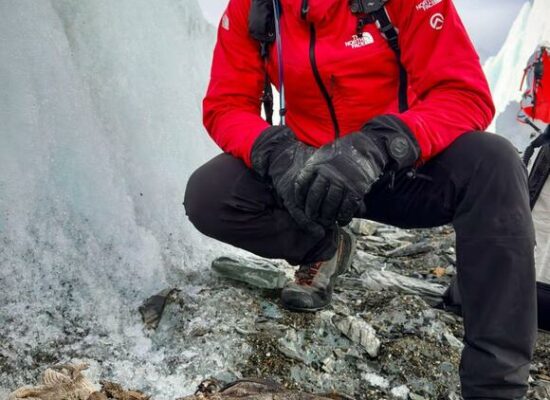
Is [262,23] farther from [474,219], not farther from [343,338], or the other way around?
[343,338]

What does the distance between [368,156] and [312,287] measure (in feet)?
2.91

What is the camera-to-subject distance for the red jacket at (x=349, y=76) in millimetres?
1837

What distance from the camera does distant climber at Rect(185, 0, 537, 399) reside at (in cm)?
153

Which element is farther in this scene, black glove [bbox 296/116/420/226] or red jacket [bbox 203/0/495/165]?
red jacket [bbox 203/0/495/165]

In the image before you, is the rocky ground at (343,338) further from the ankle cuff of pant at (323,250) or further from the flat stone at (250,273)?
the ankle cuff of pant at (323,250)

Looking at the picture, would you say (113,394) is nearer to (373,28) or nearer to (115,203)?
(115,203)

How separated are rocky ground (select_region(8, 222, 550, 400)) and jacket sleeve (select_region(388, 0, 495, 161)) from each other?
81 centimetres

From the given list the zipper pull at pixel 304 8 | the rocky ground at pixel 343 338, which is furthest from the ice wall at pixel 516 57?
the zipper pull at pixel 304 8

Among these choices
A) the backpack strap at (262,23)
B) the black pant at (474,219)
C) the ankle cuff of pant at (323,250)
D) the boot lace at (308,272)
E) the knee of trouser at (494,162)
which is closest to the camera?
the black pant at (474,219)

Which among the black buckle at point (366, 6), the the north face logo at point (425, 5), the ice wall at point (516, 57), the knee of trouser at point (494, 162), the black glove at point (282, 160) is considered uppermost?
the black buckle at point (366, 6)

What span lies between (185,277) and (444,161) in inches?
53.9

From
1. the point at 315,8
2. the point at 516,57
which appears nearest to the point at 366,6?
the point at 315,8

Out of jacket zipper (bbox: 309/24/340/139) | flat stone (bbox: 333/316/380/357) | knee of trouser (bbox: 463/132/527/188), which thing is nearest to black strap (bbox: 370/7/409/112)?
jacket zipper (bbox: 309/24/340/139)

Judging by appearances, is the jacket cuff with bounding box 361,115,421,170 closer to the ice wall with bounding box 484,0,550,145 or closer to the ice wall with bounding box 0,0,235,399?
the ice wall with bounding box 0,0,235,399
